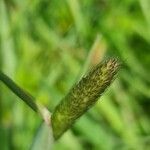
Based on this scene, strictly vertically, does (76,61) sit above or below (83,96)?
below

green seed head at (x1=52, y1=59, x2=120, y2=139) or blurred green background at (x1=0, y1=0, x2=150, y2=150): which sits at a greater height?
green seed head at (x1=52, y1=59, x2=120, y2=139)

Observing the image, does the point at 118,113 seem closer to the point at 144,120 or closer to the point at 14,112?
the point at 144,120

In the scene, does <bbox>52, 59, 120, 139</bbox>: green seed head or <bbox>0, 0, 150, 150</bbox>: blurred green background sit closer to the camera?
<bbox>52, 59, 120, 139</bbox>: green seed head

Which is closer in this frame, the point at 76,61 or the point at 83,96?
the point at 83,96
